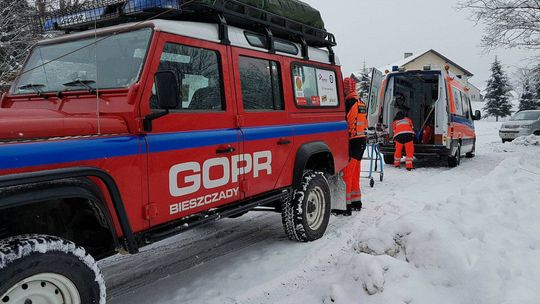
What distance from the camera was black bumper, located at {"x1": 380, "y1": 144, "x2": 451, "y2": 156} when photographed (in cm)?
1152

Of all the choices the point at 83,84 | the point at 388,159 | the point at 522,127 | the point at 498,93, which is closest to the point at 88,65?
the point at 83,84

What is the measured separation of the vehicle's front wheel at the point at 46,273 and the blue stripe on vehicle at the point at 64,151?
1.42ft

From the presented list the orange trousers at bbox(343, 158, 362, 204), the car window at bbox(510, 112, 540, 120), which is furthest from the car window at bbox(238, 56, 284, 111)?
the car window at bbox(510, 112, 540, 120)

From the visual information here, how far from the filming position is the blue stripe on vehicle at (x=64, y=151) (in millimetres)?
2312

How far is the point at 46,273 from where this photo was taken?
2.38 meters

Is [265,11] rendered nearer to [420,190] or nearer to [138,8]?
[138,8]

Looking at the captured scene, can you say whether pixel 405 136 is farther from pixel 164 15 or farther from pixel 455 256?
pixel 164 15

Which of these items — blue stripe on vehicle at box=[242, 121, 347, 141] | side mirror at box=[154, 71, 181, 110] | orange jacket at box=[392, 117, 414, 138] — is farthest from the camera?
orange jacket at box=[392, 117, 414, 138]

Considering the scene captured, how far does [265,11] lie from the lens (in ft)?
14.8

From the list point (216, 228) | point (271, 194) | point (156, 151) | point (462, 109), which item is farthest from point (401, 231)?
point (462, 109)

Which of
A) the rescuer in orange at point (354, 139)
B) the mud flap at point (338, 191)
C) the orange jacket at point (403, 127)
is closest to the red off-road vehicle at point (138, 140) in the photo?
the mud flap at point (338, 191)

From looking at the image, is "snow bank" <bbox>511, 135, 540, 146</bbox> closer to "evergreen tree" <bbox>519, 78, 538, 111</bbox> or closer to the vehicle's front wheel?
the vehicle's front wheel

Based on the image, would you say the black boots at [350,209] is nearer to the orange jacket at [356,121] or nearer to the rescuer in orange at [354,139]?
the rescuer in orange at [354,139]

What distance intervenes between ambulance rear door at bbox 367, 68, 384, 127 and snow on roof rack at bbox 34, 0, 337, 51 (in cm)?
657
